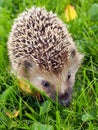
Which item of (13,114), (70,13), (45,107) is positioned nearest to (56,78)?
(45,107)

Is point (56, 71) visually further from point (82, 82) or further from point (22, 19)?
point (22, 19)

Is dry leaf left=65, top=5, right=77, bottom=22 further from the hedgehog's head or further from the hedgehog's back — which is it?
the hedgehog's head

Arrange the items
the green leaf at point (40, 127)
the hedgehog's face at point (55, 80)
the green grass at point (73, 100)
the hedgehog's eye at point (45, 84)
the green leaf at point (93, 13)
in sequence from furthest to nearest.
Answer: the green leaf at point (93, 13), the hedgehog's eye at point (45, 84), the hedgehog's face at point (55, 80), the green grass at point (73, 100), the green leaf at point (40, 127)

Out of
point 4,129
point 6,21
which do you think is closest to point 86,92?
point 4,129

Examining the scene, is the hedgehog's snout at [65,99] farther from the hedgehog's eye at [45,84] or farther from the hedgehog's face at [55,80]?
the hedgehog's eye at [45,84]

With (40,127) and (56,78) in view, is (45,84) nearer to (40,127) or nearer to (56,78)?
(56,78)

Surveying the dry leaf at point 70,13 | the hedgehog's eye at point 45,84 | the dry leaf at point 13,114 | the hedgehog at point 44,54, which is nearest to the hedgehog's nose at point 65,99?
the hedgehog at point 44,54

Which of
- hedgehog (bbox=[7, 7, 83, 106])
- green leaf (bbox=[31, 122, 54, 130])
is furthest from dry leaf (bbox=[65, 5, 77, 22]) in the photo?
green leaf (bbox=[31, 122, 54, 130])
